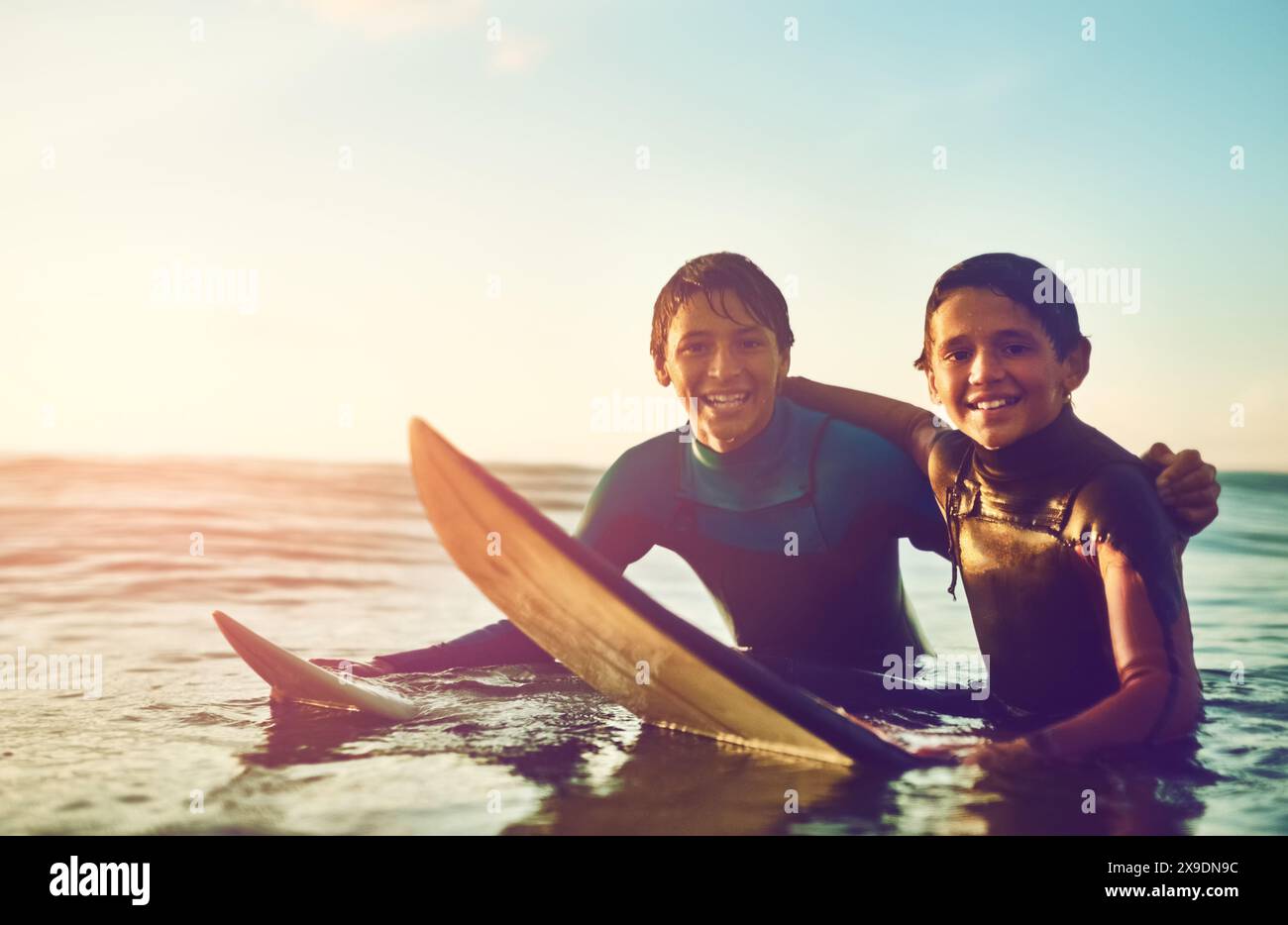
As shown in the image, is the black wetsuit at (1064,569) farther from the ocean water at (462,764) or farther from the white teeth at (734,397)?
Answer: the white teeth at (734,397)

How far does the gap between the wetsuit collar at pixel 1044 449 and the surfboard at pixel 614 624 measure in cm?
83

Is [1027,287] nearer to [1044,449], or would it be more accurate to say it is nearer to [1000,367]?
[1000,367]

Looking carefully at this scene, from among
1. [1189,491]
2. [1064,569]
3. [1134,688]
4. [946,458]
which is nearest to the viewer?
[1134,688]

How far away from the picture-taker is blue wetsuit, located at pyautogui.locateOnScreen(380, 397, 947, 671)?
368cm

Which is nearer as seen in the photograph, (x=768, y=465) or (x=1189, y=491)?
(x=1189, y=491)

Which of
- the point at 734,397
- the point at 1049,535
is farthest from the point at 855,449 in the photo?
the point at 1049,535

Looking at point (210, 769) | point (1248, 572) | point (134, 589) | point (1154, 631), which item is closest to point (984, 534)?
point (1154, 631)

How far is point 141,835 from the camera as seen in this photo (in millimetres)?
2537

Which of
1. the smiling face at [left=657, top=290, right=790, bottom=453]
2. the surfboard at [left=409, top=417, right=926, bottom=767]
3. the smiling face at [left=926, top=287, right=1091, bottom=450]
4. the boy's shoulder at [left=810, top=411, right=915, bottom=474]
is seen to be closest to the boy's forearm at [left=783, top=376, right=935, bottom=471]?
the boy's shoulder at [left=810, top=411, right=915, bottom=474]

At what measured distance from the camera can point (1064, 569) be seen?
304 cm

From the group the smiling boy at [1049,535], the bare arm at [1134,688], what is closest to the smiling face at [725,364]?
the smiling boy at [1049,535]

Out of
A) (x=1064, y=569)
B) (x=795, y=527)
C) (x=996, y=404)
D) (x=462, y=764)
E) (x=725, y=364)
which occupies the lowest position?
(x=462, y=764)

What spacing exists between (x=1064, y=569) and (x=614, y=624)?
123 centimetres
